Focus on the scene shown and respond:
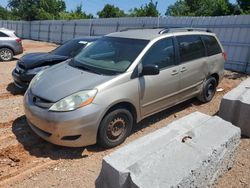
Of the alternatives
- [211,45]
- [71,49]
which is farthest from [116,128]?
[71,49]

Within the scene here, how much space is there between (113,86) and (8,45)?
1017cm

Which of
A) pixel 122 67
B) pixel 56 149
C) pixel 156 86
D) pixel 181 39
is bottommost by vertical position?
pixel 56 149

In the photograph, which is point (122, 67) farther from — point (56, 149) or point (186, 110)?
point (186, 110)

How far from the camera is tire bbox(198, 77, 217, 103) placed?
5961 millimetres

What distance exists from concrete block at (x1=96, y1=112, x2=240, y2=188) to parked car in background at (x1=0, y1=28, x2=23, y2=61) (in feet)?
35.9

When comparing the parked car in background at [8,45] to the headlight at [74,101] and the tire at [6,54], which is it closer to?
the tire at [6,54]

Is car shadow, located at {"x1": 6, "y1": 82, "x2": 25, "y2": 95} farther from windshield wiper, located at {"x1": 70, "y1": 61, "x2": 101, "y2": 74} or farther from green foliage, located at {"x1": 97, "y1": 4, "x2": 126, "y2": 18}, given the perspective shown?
green foliage, located at {"x1": 97, "y1": 4, "x2": 126, "y2": 18}

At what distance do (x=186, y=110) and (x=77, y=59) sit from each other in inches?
103

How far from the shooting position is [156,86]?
4.53 meters

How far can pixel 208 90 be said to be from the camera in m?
6.20

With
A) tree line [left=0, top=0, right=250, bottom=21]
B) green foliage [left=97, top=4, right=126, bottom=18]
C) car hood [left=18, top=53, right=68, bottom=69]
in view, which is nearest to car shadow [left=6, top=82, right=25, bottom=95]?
car hood [left=18, top=53, right=68, bottom=69]

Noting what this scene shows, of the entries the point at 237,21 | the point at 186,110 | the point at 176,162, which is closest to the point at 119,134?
the point at 176,162

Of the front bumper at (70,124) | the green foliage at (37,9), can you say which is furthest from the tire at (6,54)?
the green foliage at (37,9)

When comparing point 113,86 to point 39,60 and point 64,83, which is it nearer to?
point 64,83
